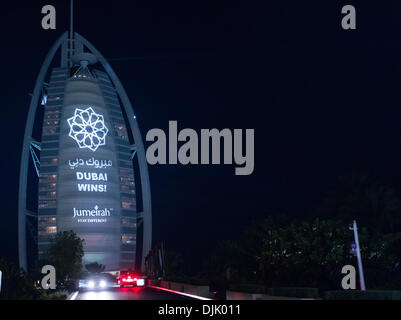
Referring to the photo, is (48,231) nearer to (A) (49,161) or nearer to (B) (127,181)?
(A) (49,161)

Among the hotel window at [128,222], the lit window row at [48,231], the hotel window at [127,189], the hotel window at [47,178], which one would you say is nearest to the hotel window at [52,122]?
the hotel window at [47,178]

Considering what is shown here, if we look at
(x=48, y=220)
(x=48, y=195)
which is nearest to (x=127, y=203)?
(x=48, y=195)

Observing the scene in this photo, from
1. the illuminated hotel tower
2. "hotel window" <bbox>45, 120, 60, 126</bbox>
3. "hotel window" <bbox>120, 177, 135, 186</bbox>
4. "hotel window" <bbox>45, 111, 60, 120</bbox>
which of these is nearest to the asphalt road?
the illuminated hotel tower

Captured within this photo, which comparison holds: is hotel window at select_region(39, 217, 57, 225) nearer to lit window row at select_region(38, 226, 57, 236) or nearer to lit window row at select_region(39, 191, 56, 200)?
lit window row at select_region(38, 226, 57, 236)

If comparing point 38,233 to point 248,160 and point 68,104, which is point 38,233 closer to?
point 68,104

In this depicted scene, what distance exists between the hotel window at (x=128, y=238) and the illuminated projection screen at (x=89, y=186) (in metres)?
1.68

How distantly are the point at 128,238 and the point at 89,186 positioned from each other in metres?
20.2

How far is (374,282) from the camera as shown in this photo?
5666 cm

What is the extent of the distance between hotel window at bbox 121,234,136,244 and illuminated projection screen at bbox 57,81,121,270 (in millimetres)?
1683

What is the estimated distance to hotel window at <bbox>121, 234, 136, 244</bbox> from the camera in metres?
194

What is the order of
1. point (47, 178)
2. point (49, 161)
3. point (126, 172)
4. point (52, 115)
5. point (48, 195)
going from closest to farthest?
1. point (48, 195)
2. point (47, 178)
3. point (49, 161)
4. point (52, 115)
5. point (126, 172)

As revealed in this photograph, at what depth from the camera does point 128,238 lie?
196 meters
